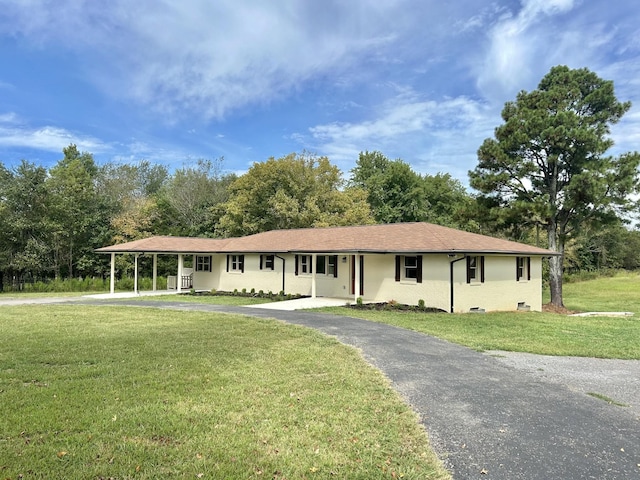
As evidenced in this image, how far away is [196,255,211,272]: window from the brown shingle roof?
0.88 m

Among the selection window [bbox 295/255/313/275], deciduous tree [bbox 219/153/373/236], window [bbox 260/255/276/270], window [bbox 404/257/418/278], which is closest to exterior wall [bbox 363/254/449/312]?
window [bbox 404/257/418/278]

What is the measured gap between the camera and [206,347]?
310 inches

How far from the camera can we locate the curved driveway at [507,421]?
3496mm

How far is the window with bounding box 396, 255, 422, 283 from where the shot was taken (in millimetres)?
16578

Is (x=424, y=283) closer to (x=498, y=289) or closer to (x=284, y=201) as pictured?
(x=498, y=289)

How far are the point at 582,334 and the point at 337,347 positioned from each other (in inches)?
273

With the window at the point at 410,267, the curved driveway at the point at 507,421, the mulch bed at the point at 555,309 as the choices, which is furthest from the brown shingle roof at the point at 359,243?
the curved driveway at the point at 507,421

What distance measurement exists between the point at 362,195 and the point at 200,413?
32.8 metres

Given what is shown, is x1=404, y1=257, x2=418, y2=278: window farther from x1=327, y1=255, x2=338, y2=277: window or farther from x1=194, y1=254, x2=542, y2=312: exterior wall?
x1=327, y1=255, x2=338, y2=277: window

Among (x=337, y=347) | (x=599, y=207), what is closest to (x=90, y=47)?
(x=337, y=347)

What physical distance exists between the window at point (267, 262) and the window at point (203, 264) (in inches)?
172

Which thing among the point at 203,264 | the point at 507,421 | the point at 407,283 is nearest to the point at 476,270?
the point at 407,283

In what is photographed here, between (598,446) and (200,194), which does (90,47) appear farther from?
(200,194)

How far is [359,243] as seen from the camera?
18.8 m
